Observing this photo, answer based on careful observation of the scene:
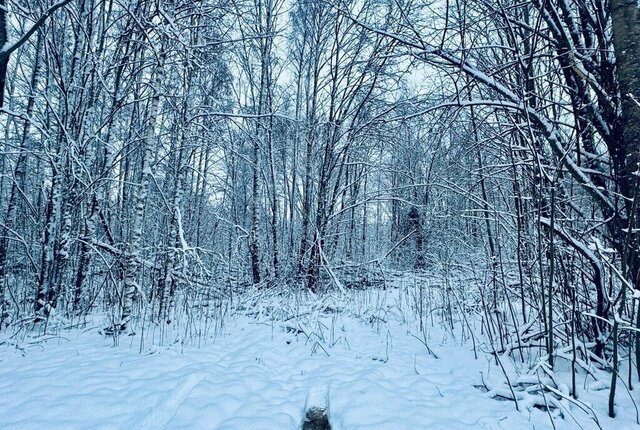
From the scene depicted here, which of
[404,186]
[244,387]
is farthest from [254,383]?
[404,186]

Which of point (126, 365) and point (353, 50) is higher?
point (353, 50)

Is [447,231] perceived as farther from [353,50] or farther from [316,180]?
[353,50]

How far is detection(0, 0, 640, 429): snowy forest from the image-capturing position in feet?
8.09

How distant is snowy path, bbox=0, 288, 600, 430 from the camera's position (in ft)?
7.58

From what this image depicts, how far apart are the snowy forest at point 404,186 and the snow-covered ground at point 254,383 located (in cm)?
5

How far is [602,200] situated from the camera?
2.54 meters

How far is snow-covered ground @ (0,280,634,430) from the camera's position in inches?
91.0

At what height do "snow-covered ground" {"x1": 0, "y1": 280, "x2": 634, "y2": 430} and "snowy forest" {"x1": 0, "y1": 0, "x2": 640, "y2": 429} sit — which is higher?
"snowy forest" {"x1": 0, "y1": 0, "x2": 640, "y2": 429}

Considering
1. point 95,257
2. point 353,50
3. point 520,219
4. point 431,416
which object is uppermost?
point 353,50

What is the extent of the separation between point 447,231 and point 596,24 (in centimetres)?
852

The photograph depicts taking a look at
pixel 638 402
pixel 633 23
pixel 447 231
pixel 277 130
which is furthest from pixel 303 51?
pixel 638 402

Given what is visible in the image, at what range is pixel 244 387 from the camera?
3.00 metres

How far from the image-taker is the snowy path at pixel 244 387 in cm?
231

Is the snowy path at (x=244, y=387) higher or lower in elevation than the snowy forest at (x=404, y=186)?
lower
